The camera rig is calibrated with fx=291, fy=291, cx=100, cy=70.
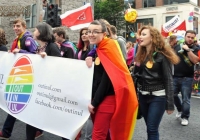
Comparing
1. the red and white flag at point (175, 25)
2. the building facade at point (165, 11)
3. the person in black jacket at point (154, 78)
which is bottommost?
the person in black jacket at point (154, 78)

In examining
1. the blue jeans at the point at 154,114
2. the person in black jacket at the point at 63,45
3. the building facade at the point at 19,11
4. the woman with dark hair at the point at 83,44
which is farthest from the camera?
the building facade at the point at 19,11

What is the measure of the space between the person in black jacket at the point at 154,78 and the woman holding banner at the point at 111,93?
416 mm

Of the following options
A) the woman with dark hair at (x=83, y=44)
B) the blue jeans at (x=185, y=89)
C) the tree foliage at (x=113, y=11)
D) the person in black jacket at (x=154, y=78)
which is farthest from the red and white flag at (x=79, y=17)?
the tree foliage at (x=113, y=11)

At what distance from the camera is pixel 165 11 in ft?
142

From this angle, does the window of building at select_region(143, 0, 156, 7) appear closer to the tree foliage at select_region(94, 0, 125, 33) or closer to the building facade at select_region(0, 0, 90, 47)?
the tree foliage at select_region(94, 0, 125, 33)

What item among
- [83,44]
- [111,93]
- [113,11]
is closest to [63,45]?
[83,44]

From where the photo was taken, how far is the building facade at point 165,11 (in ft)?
135

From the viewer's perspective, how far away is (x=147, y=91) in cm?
360

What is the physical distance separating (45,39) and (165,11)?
4167cm

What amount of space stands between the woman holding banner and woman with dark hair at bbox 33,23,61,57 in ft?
2.90

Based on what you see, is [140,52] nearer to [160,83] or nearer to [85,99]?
[160,83]

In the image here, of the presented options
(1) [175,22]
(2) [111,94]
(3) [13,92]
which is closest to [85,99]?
(2) [111,94]

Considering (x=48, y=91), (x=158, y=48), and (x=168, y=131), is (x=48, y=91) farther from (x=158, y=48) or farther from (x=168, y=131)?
(x=168, y=131)

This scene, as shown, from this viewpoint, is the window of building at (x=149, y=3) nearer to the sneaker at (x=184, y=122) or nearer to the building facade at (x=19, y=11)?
the building facade at (x=19, y=11)
